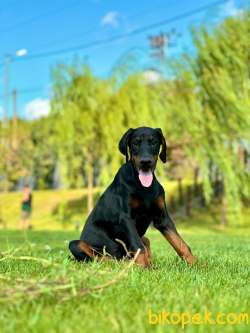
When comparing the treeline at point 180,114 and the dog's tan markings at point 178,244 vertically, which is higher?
the treeline at point 180,114

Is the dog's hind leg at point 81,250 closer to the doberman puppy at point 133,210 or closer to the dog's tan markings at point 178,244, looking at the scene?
the doberman puppy at point 133,210

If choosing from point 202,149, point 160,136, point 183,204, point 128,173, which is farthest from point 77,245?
point 183,204

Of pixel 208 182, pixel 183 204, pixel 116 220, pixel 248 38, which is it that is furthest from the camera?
pixel 183 204

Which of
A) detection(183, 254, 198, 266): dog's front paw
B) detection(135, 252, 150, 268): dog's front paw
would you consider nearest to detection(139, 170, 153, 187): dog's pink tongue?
detection(135, 252, 150, 268): dog's front paw

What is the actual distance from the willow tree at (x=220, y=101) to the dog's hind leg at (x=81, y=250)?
59.7 ft

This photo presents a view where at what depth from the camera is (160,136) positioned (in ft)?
18.1

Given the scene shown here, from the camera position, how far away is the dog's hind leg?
5.29 metres

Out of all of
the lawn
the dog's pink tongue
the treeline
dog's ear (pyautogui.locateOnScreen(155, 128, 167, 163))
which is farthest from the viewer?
the treeline

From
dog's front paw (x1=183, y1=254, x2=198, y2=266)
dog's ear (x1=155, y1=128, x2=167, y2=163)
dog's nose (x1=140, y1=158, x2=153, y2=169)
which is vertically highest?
dog's ear (x1=155, y1=128, x2=167, y2=163)

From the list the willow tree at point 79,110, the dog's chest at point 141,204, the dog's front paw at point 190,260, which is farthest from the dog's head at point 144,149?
the willow tree at point 79,110

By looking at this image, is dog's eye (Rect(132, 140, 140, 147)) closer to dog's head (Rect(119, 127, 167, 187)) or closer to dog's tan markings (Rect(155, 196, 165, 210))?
dog's head (Rect(119, 127, 167, 187))

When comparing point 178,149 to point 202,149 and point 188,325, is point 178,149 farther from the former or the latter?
point 188,325

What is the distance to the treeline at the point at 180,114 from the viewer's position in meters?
23.5

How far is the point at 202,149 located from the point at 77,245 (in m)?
19.9
